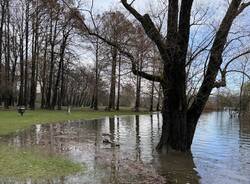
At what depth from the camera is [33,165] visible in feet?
39.9

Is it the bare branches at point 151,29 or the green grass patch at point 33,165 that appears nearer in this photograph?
the green grass patch at point 33,165

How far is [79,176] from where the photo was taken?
37.3 feet

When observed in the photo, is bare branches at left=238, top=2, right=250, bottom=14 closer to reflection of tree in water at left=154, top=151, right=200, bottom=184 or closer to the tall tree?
the tall tree

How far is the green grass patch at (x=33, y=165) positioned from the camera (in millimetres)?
10891

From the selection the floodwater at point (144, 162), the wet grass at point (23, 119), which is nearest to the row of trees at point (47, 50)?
the wet grass at point (23, 119)

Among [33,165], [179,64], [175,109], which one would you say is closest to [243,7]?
[179,64]

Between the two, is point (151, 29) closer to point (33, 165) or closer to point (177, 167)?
point (177, 167)

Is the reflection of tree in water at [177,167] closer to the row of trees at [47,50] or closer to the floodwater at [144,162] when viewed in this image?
the floodwater at [144,162]

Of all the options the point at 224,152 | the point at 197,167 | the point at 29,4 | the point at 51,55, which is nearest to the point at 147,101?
the point at 51,55

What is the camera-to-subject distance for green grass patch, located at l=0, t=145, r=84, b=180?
10891 millimetres

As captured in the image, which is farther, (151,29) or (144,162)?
(151,29)

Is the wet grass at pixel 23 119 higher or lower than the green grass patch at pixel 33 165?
higher

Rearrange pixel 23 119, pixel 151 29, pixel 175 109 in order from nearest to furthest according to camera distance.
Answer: pixel 151 29 → pixel 175 109 → pixel 23 119

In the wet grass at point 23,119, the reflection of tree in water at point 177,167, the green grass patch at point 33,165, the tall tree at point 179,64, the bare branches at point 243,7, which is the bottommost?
the reflection of tree in water at point 177,167
